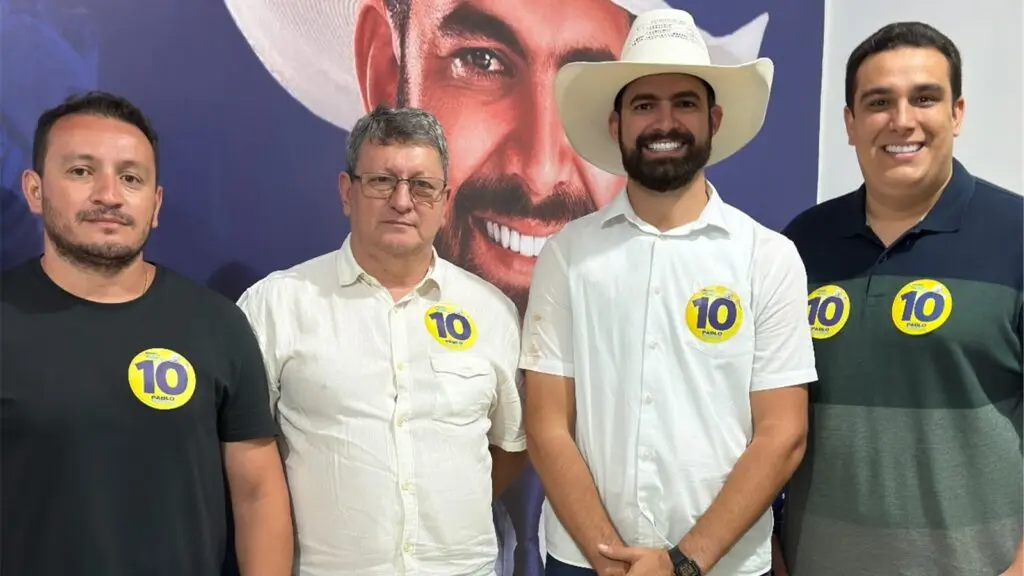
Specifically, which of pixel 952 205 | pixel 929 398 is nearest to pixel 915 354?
pixel 929 398

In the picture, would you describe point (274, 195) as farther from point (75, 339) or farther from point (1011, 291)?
point (1011, 291)

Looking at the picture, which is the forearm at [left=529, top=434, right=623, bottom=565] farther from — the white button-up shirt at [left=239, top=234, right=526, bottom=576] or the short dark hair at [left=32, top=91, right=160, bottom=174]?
the short dark hair at [left=32, top=91, right=160, bottom=174]

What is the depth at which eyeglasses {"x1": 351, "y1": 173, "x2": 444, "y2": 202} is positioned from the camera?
1766 mm

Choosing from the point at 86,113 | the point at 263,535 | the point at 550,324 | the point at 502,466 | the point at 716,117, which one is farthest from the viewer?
the point at 502,466

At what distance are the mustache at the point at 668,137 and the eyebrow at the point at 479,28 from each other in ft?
2.50

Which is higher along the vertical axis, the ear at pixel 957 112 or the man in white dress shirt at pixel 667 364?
the ear at pixel 957 112

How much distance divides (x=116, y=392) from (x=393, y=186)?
0.68 metres

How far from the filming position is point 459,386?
1.77 m

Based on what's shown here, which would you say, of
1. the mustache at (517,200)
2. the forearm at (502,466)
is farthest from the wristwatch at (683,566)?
the mustache at (517,200)

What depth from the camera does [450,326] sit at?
5.98 feet

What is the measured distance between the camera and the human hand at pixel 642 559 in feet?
5.25

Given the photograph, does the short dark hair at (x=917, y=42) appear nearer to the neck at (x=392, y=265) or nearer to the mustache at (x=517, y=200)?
the mustache at (x=517, y=200)

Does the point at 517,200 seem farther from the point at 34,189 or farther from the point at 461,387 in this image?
the point at 34,189

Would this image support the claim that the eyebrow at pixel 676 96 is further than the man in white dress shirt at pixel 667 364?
Yes
